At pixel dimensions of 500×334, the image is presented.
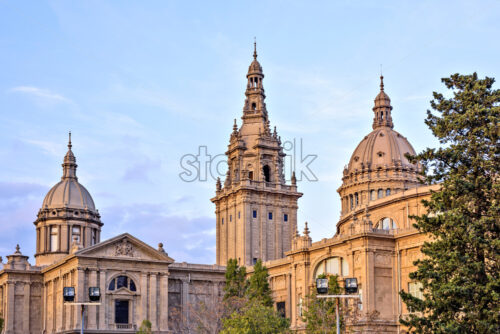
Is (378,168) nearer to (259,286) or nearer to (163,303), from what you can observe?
(163,303)

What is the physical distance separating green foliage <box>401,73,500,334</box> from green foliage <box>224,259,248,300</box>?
155 ft

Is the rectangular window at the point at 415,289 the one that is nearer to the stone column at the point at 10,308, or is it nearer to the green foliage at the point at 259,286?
the green foliage at the point at 259,286

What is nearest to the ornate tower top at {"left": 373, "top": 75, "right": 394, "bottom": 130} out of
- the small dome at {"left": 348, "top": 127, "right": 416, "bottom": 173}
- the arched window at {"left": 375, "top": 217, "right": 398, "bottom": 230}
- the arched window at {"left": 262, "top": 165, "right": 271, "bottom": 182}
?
the small dome at {"left": 348, "top": 127, "right": 416, "bottom": 173}

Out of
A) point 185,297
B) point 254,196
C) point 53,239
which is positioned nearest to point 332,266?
point 185,297

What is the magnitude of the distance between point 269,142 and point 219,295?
24.9 metres

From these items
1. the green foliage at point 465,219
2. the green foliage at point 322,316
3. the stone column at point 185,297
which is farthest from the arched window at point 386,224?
the green foliage at point 465,219

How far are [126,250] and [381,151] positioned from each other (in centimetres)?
4804

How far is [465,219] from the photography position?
48.2 meters

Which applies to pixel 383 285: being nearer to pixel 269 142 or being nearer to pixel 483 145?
pixel 483 145

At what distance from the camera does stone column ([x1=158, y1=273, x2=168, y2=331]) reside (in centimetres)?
10858

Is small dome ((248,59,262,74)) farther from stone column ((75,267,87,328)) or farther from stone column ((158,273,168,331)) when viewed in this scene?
stone column ((75,267,87,328))

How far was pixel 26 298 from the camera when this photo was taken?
383ft

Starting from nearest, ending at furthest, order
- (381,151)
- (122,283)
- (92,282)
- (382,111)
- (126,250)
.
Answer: (92,282), (122,283), (126,250), (381,151), (382,111)

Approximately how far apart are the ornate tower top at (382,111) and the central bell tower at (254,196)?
70.6 feet
